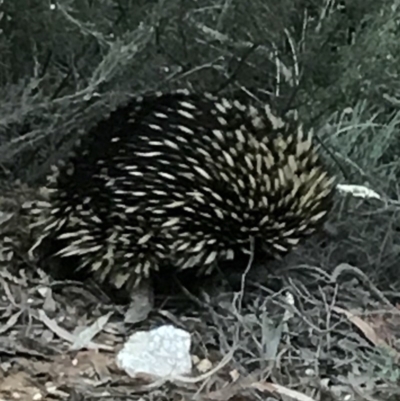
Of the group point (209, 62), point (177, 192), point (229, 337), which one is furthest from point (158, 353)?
point (209, 62)

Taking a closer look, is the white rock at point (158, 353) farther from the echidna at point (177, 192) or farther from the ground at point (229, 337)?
the echidna at point (177, 192)

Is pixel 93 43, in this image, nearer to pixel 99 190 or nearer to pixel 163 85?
pixel 163 85

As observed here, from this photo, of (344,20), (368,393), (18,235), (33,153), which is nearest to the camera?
(368,393)

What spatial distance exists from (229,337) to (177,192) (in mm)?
394

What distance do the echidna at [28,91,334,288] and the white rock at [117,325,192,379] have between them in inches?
6.4

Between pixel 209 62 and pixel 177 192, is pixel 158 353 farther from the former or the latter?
pixel 209 62

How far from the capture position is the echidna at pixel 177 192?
2.60 meters

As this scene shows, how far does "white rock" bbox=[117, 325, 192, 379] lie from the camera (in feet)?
8.09

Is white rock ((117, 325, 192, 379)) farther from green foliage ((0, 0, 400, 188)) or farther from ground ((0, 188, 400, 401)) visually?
green foliage ((0, 0, 400, 188))

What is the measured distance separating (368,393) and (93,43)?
1504 mm

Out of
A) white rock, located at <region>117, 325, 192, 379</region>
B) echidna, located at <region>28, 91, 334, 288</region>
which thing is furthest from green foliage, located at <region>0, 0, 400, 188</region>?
white rock, located at <region>117, 325, 192, 379</region>

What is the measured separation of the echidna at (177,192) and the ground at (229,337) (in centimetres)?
12

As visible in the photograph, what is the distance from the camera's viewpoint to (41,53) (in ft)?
10.9

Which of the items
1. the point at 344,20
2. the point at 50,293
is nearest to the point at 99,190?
the point at 50,293
